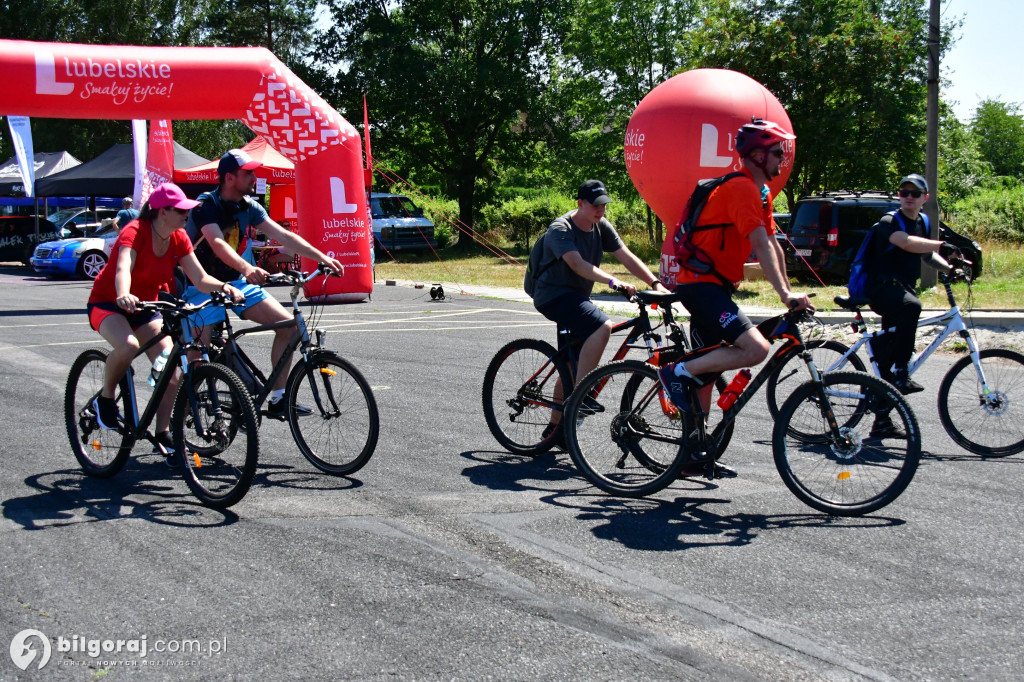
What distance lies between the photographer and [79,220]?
29.4 metres

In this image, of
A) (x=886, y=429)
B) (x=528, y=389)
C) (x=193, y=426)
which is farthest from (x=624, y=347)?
(x=193, y=426)

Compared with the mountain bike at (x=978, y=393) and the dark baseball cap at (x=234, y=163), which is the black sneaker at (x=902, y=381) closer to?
the mountain bike at (x=978, y=393)

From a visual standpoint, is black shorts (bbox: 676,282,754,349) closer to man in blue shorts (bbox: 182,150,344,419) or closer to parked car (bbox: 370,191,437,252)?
man in blue shorts (bbox: 182,150,344,419)

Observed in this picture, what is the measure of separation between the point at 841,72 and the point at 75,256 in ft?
62.3

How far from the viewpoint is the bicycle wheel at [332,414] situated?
6004mm

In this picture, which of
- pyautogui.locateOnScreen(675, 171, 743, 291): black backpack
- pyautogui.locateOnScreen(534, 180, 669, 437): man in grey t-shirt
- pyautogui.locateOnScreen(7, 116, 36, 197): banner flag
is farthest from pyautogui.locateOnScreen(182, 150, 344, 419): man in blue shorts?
pyautogui.locateOnScreen(7, 116, 36, 197): banner flag

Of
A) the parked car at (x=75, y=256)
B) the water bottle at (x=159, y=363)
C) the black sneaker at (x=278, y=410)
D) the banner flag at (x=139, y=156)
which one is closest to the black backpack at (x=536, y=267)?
the black sneaker at (x=278, y=410)

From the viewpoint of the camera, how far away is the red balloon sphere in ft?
55.6

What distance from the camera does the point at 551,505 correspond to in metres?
5.67

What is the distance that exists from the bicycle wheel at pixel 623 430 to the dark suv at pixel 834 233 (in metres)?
15.3

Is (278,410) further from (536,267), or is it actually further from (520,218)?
(520,218)

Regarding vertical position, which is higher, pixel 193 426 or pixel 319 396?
pixel 319 396

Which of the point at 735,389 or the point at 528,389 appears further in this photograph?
→ the point at 528,389

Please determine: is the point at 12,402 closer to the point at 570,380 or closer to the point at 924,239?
the point at 570,380
